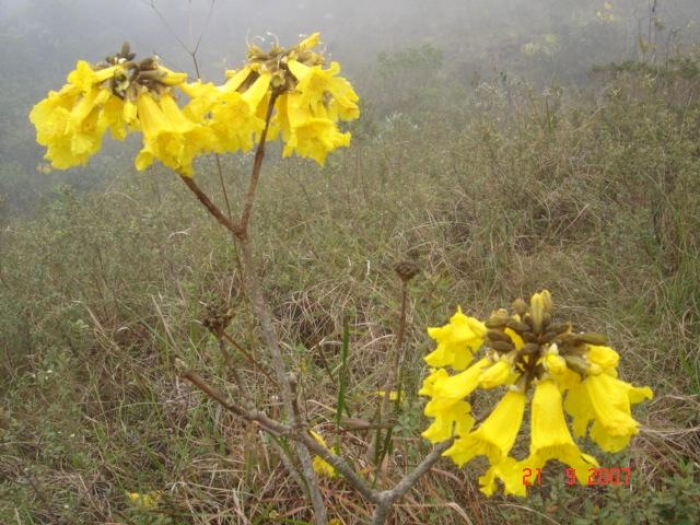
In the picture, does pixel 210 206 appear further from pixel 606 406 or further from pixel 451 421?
pixel 606 406

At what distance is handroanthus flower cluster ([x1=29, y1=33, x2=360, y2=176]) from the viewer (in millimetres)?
1425

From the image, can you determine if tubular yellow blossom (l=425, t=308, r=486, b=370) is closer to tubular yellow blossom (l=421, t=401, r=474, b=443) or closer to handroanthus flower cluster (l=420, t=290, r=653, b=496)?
handroanthus flower cluster (l=420, t=290, r=653, b=496)

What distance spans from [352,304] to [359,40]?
17.2 metres

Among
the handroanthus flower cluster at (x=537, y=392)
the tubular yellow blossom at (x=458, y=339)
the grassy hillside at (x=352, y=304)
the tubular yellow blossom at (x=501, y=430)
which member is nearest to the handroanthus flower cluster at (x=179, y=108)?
the grassy hillside at (x=352, y=304)

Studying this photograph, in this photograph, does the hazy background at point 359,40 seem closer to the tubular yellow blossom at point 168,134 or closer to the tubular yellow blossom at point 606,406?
the tubular yellow blossom at point 606,406

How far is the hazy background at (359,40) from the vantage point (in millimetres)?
11508

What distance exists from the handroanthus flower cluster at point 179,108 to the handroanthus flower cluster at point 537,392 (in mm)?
719

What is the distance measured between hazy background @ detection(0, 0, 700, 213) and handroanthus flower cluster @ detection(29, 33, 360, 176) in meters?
5.22

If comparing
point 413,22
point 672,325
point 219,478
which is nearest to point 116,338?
point 219,478

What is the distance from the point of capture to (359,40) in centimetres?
1891

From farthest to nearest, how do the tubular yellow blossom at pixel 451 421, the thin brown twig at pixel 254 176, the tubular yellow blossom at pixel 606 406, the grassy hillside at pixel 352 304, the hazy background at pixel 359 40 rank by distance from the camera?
the hazy background at pixel 359 40 < the grassy hillside at pixel 352 304 < the thin brown twig at pixel 254 176 < the tubular yellow blossom at pixel 451 421 < the tubular yellow blossom at pixel 606 406

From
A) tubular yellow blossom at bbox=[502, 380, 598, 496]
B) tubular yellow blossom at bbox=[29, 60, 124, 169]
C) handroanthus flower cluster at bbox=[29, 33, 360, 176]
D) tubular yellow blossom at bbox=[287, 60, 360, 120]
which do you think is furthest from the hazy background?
tubular yellow blossom at bbox=[29, 60, 124, 169]

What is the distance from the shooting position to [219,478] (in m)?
2.63

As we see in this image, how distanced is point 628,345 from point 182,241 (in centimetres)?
318
